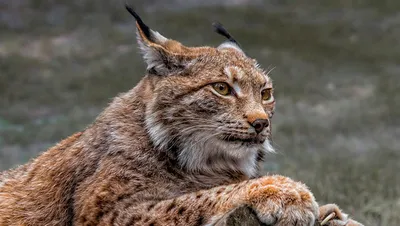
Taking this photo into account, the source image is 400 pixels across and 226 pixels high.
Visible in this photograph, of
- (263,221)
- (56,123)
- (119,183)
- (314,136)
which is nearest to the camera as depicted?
(263,221)

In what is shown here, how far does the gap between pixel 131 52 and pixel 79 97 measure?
306 centimetres

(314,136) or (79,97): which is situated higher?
(79,97)

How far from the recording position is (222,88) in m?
5.20

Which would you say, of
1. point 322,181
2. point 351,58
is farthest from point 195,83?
point 351,58

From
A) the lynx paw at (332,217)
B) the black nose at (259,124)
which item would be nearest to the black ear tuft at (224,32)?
the black nose at (259,124)

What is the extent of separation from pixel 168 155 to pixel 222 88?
0.56 metres

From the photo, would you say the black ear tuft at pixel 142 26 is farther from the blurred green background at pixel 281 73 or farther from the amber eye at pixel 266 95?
the blurred green background at pixel 281 73

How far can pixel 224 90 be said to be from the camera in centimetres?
518

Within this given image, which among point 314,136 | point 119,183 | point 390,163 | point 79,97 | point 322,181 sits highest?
point 79,97

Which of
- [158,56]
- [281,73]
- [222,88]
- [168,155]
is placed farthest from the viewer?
[281,73]

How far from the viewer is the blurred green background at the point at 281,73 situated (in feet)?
40.0

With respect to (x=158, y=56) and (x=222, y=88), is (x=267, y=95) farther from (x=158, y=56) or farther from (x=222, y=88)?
(x=158, y=56)

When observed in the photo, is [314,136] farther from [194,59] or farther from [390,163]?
[194,59]

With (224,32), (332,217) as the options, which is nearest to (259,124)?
(332,217)
